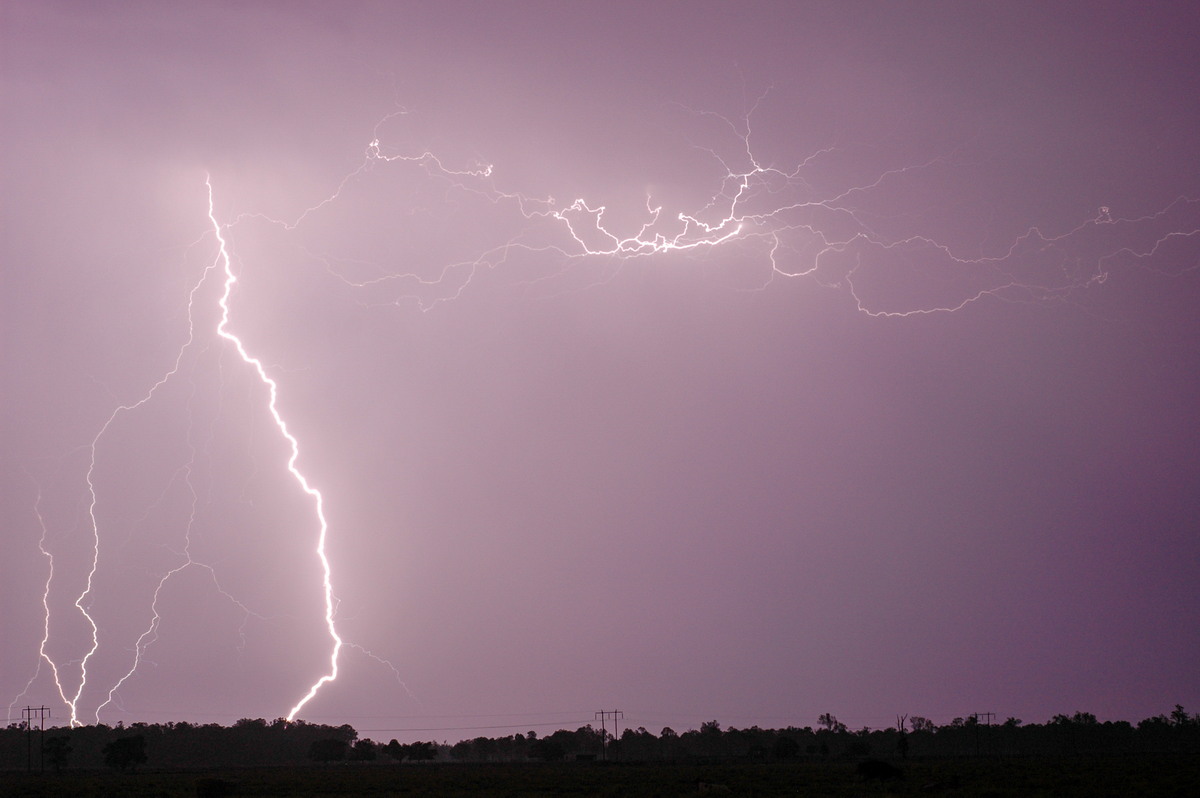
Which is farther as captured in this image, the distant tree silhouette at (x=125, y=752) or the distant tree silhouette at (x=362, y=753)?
the distant tree silhouette at (x=362, y=753)

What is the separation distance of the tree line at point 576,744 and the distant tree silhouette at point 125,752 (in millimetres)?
49

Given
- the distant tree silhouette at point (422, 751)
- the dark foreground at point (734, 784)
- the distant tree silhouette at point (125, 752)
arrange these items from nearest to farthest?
1. the dark foreground at point (734, 784)
2. the distant tree silhouette at point (125, 752)
3. the distant tree silhouette at point (422, 751)

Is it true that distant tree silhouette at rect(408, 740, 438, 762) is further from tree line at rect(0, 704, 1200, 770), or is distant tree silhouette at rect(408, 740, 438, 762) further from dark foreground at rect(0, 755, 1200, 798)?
dark foreground at rect(0, 755, 1200, 798)

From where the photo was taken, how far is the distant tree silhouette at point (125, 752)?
160 feet

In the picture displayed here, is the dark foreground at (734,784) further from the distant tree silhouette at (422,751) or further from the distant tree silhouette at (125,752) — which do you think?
the distant tree silhouette at (422,751)

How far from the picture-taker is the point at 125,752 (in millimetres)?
48688

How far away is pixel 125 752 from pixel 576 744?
52050mm

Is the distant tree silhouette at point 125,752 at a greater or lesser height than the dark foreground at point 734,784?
greater

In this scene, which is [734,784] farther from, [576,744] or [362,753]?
[576,744]

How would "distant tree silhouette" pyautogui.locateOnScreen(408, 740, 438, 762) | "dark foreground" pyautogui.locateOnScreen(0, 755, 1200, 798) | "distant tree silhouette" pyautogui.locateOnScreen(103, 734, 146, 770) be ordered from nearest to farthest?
"dark foreground" pyautogui.locateOnScreen(0, 755, 1200, 798)
"distant tree silhouette" pyautogui.locateOnScreen(103, 734, 146, 770)
"distant tree silhouette" pyautogui.locateOnScreen(408, 740, 438, 762)

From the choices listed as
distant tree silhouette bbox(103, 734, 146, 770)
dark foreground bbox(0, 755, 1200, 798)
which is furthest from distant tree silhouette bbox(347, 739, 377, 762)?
dark foreground bbox(0, 755, 1200, 798)

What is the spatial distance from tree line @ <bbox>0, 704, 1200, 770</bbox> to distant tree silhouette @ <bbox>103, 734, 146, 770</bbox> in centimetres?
5

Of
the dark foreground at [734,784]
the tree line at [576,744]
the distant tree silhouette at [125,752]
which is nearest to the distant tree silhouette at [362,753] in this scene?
the tree line at [576,744]

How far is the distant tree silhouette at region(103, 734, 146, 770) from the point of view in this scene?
48.7 metres
